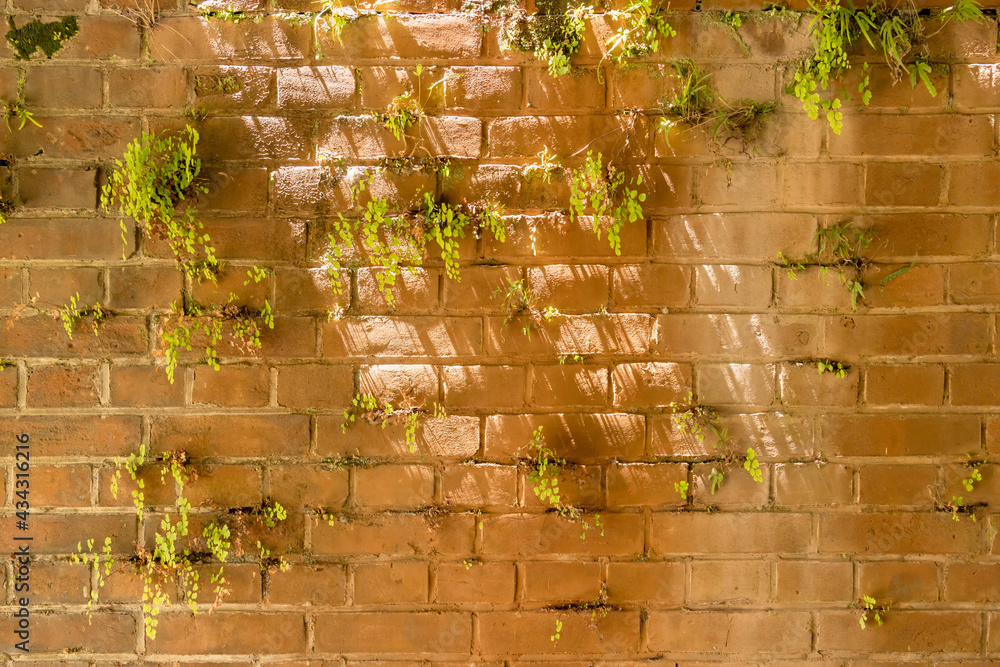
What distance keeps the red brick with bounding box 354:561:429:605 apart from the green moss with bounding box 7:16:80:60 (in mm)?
1718

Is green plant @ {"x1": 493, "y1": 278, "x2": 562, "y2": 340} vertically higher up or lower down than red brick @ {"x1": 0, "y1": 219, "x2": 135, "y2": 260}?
lower down

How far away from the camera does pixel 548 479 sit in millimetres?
1520

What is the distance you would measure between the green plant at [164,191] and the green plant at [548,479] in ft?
3.45

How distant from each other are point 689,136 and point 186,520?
1.83 m

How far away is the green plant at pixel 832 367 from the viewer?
151 centimetres

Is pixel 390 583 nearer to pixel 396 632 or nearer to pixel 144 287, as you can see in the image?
pixel 396 632

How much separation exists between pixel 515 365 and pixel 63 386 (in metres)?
1.31

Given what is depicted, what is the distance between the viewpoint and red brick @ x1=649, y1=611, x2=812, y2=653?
1.55 meters

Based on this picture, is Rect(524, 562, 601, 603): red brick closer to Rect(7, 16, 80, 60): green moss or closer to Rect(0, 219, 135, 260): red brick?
Rect(0, 219, 135, 260): red brick

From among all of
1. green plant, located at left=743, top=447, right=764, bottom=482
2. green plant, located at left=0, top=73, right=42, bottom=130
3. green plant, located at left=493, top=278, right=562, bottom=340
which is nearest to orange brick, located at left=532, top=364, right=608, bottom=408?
green plant, located at left=493, top=278, right=562, bottom=340

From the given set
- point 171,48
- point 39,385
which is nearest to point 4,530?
point 39,385

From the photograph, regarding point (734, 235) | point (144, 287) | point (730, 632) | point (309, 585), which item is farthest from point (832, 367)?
point (144, 287)

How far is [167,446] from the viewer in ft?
5.02

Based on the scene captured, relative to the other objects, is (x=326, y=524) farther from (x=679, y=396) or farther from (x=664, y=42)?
(x=664, y=42)
